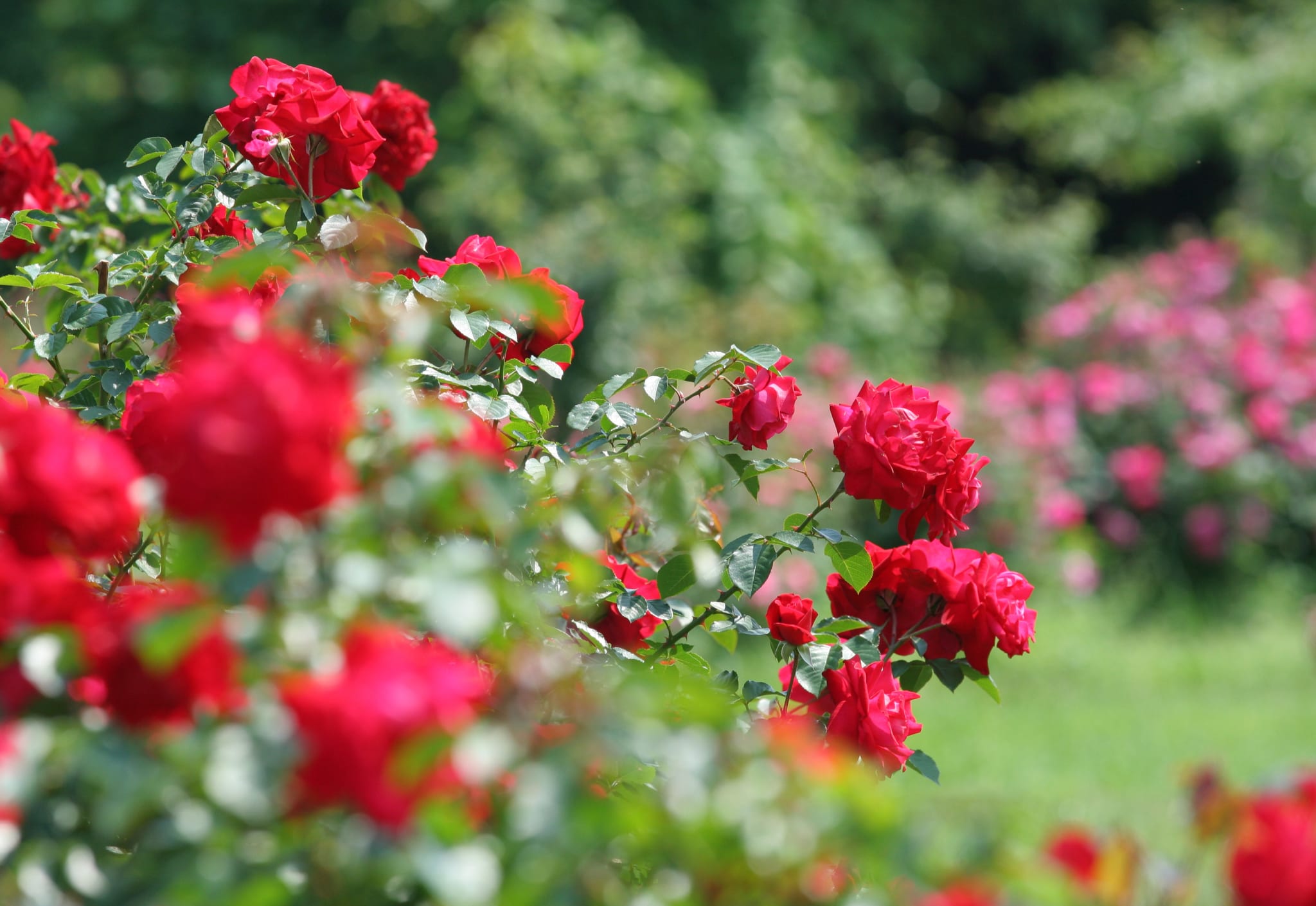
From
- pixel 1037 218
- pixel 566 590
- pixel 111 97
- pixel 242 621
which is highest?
pixel 242 621

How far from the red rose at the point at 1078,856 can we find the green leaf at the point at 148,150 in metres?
1.12

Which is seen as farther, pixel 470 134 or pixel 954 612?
pixel 470 134

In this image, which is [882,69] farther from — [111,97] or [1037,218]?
[111,97]

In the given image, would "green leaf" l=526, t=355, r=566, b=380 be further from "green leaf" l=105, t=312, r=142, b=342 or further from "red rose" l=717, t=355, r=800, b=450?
"green leaf" l=105, t=312, r=142, b=342

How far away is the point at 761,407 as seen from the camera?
4.02 ft

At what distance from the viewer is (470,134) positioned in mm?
7215

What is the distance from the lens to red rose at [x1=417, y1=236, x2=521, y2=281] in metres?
1.20

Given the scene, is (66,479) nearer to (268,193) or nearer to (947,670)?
(268,193)

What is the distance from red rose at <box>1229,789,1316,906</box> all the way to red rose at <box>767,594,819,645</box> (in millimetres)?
587

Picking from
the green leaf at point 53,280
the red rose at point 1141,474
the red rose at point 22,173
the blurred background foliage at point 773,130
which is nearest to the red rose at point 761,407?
the green leaf at point 53,280

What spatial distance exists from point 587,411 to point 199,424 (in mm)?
672

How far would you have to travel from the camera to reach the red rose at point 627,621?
1250 mm

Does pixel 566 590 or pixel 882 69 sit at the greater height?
pixel 566 590

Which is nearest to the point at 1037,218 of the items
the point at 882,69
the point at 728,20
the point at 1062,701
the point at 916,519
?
the point at 882,69
